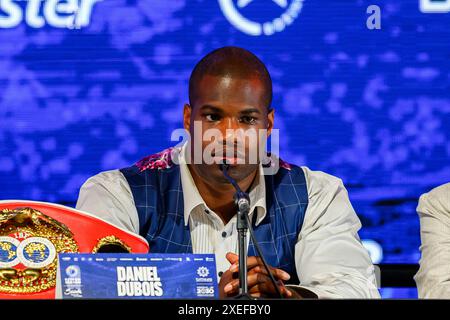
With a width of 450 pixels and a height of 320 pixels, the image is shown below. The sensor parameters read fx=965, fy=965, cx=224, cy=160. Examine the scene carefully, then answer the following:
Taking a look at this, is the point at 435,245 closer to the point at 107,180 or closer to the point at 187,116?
the point at 187,116

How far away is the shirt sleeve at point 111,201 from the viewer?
2.96 meters

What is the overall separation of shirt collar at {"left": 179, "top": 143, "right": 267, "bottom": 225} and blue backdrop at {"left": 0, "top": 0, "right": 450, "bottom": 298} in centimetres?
53

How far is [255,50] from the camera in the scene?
3623 mm

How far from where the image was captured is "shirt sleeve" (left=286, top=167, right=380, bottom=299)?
2762 millimetres

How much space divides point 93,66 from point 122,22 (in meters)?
0.20

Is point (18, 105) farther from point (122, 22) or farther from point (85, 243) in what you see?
point (85, 243)

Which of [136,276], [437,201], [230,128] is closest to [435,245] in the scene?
[437,201]

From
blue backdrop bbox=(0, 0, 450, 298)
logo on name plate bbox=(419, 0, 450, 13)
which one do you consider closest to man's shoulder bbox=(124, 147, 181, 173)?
blue backdrop bbox=(0, 0, 450, 298)

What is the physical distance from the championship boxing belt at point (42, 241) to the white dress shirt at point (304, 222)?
45 cm

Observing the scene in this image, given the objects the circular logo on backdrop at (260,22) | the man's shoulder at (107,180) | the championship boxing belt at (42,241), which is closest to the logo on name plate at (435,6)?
the circular logo on backdrop at (260,22)

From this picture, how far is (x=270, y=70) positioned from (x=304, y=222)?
0.79 metres

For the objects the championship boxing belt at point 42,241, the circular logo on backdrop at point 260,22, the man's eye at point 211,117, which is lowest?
the championship boxing belt at point 42,241

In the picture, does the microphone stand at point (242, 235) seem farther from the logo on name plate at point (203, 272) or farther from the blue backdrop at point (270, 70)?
the blue backdrop at point (270, 70)

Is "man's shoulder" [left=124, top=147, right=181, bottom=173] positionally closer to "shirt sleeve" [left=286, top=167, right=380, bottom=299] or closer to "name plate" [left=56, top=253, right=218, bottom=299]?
"shirt sleeve" [left=286, top=167, right=380, bottom=299]
